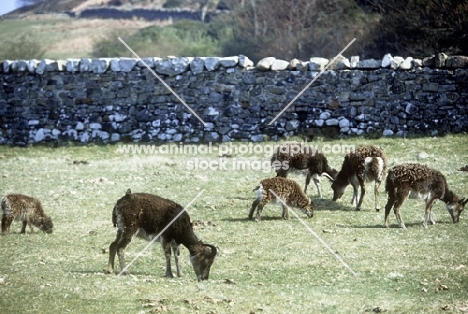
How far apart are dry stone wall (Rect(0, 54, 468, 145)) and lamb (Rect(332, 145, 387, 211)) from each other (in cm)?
843

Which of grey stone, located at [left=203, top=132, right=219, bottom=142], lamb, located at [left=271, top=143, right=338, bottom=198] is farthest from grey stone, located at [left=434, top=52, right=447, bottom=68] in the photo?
lamb, located at [left=271, top=143, right=338, bottom=198]

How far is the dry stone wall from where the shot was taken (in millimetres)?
26828

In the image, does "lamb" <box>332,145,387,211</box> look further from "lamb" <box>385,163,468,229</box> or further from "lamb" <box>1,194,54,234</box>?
"lamb" <box>1,194,54,234</box>

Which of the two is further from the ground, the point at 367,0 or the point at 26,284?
the point at 367,0

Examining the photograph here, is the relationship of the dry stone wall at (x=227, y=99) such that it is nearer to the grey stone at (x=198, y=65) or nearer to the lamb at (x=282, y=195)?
the grey stone at (x=198, y=65)

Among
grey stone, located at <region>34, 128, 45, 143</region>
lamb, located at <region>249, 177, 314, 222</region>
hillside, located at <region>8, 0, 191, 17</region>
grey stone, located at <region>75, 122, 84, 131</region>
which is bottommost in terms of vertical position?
grey stone, located at <region>34, 128, 45, 143</region>

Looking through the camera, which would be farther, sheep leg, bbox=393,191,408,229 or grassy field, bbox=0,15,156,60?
grassy field, bbox=0,15,156,60

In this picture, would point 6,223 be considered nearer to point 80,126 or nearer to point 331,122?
point 80,126

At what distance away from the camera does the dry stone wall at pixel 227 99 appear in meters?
26.8

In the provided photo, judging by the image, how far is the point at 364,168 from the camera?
18.2 metres

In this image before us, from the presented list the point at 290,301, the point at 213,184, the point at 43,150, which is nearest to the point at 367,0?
the point at 43,150

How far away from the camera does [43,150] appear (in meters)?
27.8

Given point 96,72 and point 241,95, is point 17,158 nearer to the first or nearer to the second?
point 96,72

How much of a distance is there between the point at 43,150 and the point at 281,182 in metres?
12.4
